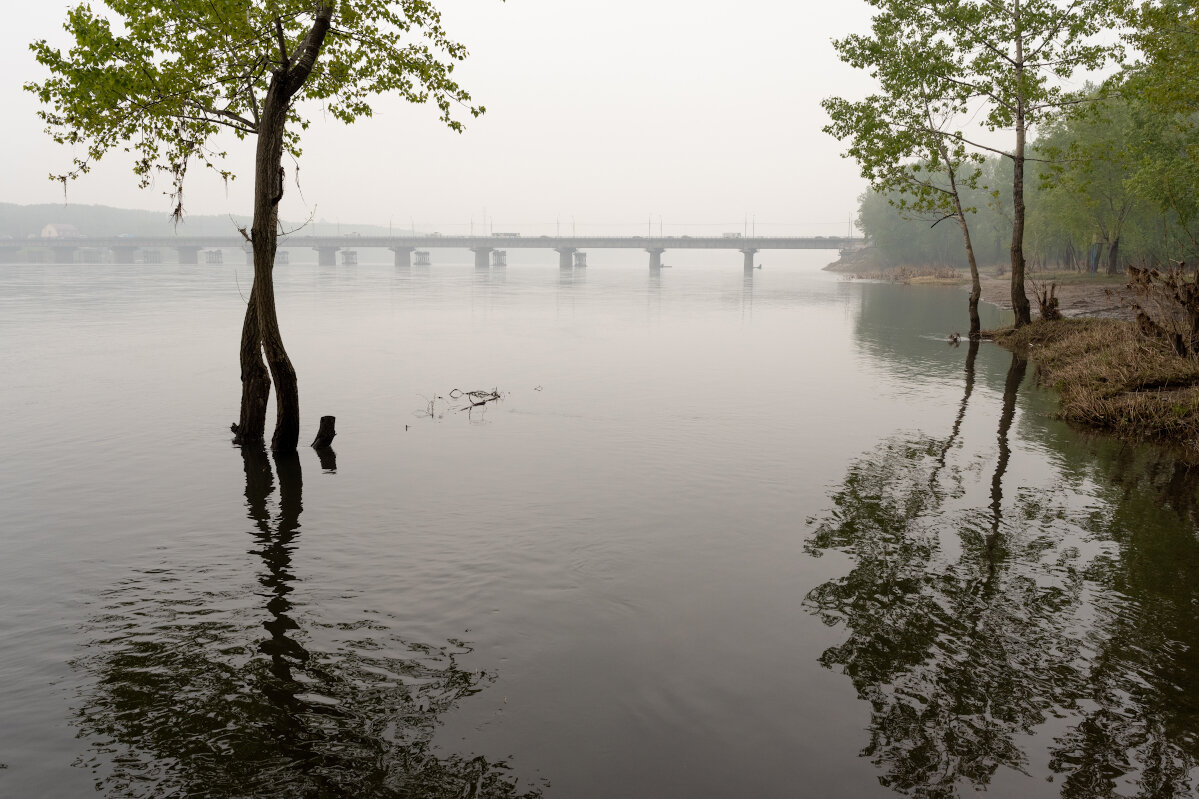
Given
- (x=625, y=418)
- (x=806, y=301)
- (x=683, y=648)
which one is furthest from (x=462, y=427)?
(x=806, y=301)

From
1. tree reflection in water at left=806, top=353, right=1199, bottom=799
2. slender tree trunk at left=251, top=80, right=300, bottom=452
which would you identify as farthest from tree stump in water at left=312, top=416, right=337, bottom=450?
tree reflection in water at left=806, top=353, right=1199, bottom=799

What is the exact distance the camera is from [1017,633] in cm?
927

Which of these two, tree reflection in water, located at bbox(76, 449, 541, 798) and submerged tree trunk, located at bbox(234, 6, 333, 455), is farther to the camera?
submerged tree trunk, located at bbox(234, 6, 333, 455)

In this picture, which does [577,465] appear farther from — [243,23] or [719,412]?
[243,23]

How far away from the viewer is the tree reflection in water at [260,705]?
6828mm

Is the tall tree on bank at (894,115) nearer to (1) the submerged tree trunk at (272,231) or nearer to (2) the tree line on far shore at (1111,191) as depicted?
(2) the tree line on far shore at (1111,191)

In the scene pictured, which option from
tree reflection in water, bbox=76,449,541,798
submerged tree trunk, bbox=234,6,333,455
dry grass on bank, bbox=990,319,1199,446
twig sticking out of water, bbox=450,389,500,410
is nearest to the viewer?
tree reflection in water, bbox=76,449,541,798

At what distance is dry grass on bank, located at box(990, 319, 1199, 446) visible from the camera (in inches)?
746

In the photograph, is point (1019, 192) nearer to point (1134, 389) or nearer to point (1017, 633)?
point (1134, 389)

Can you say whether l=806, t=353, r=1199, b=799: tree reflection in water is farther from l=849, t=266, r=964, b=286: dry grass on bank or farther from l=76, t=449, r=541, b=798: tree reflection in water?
l=849, t=266, r=964, b=286: dry grass on bank

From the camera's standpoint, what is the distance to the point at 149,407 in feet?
79.6

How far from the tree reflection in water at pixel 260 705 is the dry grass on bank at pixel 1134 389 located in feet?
58.0

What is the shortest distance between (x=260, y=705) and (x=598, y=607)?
157 inches

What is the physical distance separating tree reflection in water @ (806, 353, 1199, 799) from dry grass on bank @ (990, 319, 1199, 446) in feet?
15.2
